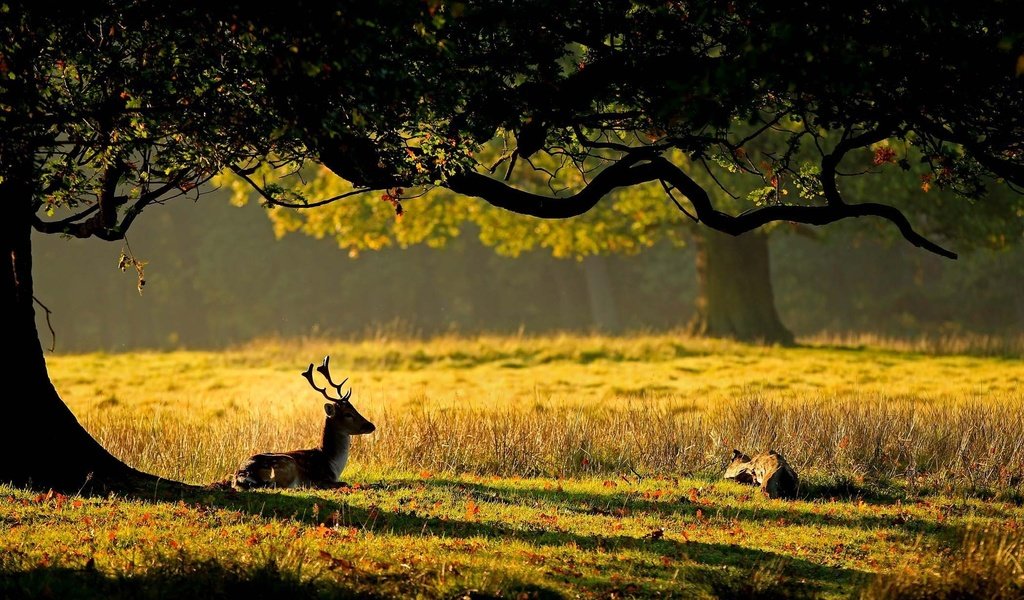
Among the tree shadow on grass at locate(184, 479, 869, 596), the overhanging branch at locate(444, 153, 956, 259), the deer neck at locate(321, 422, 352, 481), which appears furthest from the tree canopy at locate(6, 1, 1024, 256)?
the tree shadow on grass at locate(184, 479, 869, 596)

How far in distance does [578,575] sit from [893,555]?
320 centimetres

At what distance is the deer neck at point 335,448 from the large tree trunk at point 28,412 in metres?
2.05

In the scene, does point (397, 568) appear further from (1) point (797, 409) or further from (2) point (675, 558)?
(1) point (797, 409)

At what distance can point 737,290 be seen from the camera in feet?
112

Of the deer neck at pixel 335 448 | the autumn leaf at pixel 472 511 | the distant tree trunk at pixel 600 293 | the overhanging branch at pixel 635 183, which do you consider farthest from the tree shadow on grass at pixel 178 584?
the distant tree trunk at pixel 600 293

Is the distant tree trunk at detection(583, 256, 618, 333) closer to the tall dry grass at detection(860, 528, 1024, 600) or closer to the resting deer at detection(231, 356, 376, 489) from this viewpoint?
the resting deer at detection(231, 356, 376, 489)

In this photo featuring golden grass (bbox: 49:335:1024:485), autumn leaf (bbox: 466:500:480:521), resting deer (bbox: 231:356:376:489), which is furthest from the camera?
golden grass (bbox: 49:335:1024:485)

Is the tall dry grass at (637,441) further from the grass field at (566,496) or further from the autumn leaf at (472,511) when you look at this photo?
the autumn leaf at (472,511)

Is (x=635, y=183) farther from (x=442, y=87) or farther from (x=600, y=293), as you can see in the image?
(x=600, y=293)

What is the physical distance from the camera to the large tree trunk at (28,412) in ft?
36.8

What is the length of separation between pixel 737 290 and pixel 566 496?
72.5 ft

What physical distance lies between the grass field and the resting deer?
42cm

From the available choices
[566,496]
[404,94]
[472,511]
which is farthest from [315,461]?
[404,94]

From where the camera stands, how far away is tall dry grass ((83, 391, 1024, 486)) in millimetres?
15008
